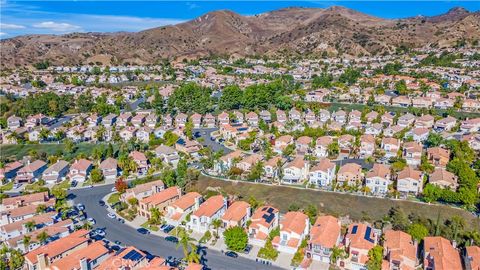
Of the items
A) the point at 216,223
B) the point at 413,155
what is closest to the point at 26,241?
the point at 216,223

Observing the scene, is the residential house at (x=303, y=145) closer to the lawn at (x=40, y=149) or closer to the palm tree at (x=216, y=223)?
the palm tree at (x=216, y=223)

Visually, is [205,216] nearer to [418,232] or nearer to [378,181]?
[418,232]

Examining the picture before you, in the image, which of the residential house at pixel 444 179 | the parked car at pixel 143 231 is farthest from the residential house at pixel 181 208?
the residential house at pixel 444 179

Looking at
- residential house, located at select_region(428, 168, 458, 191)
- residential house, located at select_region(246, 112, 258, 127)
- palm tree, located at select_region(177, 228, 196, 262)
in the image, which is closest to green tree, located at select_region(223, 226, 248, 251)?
palm tree, located at select_region(177, 228, 196, 262)

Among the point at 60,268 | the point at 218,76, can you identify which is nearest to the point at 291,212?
the point at 60,268

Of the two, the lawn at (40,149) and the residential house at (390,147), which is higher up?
the residential house at (390,147)

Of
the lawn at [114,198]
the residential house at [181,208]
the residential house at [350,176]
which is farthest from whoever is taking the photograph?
the residential house at [350,176]

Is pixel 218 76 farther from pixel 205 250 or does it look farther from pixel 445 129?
pixel 205 250
